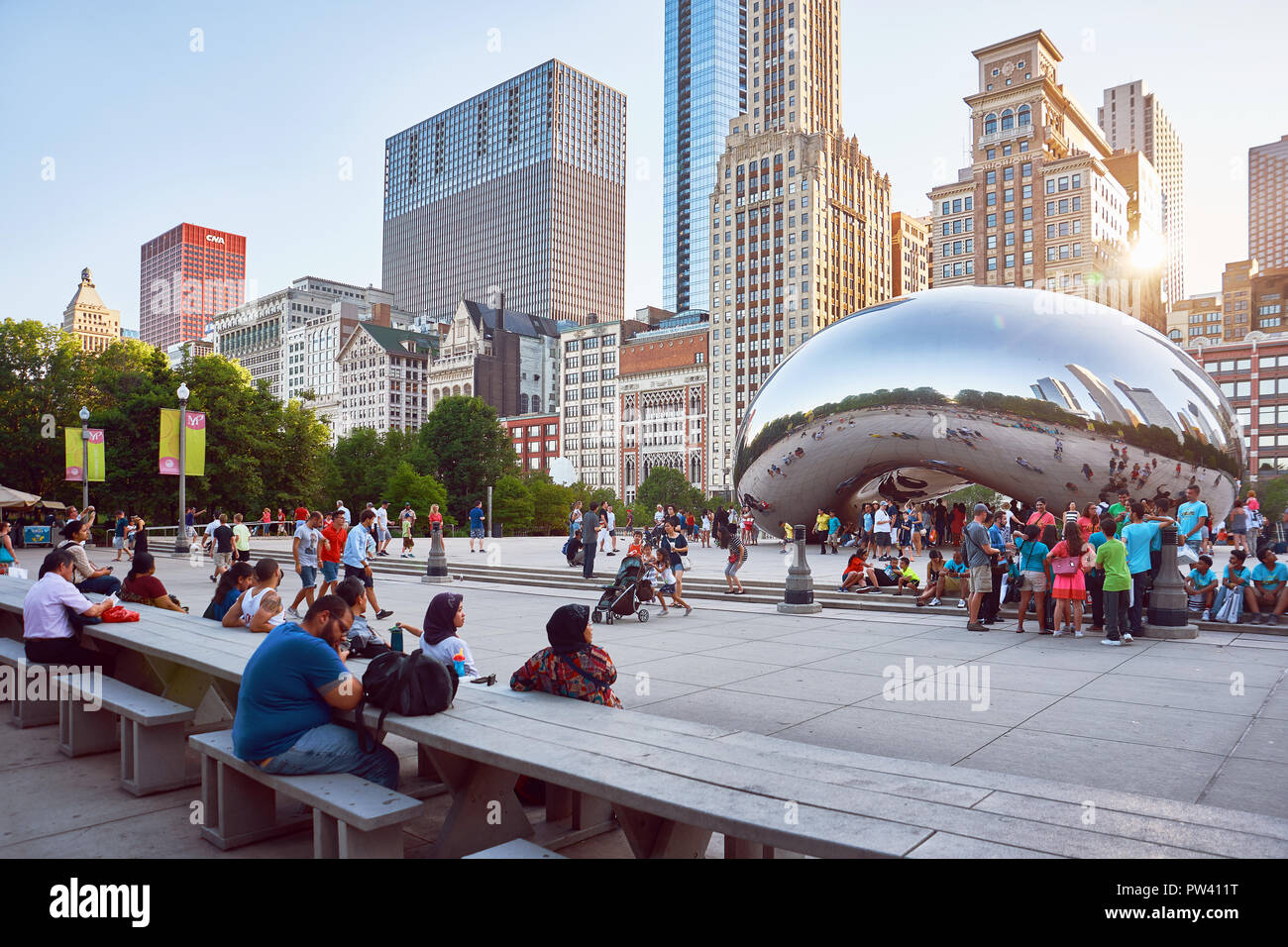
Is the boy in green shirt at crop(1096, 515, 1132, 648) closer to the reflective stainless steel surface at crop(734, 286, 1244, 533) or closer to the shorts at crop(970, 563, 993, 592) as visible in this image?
the shorts at crop(970, 563, 993, 592)

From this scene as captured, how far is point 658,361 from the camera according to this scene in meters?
140

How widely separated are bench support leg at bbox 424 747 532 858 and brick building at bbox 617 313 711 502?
12794 centimetres

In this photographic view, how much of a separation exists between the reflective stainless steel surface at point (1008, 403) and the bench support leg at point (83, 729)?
18.3 metres

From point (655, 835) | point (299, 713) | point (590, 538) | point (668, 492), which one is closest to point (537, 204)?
point (668, 492)

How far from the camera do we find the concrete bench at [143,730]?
564 centimetres

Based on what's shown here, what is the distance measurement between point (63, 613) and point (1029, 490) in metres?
19.9

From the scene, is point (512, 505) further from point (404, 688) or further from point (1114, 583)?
point (404, 688)

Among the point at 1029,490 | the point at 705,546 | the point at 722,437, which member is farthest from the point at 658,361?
the point at 1029,490

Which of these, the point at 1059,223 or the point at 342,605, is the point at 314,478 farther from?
the point at 1059,223

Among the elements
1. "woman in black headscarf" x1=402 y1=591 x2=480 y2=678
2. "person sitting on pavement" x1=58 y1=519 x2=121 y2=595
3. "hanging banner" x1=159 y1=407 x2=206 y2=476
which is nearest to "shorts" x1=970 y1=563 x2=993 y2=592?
"woman in black headscarf" x1=402 y1=591 x2=480 y2=678

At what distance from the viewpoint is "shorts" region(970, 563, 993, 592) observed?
38.9ft

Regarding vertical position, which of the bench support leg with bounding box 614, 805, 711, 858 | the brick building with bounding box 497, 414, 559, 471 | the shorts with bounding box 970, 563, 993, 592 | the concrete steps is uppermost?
the brick building with bounding box 497, 414, 559, 471

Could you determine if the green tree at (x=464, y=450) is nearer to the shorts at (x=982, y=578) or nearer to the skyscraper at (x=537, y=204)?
the shorts at (x=982, y=578)

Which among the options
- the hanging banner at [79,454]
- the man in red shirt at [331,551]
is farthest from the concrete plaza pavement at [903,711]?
the hanging banner at [79,454]
